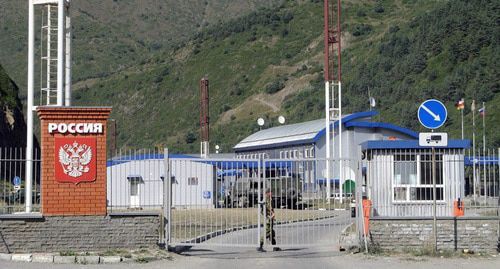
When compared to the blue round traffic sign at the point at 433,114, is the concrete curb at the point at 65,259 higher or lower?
lower

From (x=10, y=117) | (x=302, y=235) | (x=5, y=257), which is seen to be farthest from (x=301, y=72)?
(x=5, y=257)

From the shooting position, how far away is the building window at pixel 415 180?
2481cm

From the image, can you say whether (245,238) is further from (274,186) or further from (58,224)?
(58,224)

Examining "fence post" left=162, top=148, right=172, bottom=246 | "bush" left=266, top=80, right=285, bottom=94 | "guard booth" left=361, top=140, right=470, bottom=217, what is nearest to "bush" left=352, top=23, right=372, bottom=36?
"bush" left=266, top=80, right=285, bottom=94

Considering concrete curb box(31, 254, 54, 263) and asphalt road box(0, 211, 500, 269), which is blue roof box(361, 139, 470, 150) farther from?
concrete curb box(31, 254, 54, 263)

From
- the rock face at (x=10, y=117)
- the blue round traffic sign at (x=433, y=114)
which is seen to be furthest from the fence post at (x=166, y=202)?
the rock face at (x=10, y=117)

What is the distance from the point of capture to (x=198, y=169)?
42250 mm

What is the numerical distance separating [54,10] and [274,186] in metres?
13.0

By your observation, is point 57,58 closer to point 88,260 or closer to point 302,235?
point 302,235

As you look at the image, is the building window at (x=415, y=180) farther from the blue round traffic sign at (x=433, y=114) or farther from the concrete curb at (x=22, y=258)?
the concrete curb at (x=22, y=258)

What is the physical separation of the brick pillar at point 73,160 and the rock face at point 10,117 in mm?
53715

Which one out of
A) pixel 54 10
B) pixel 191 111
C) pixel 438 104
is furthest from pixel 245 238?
pixel 191 111

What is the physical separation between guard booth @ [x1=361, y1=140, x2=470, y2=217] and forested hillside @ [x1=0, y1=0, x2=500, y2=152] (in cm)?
4685

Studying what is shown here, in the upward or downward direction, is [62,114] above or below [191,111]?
below
